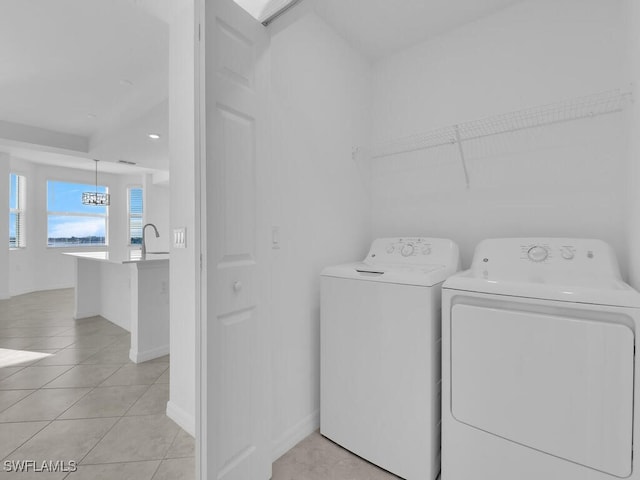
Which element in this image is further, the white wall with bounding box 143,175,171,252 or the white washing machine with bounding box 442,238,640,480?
the white wall with bounding box 143,175,171,252

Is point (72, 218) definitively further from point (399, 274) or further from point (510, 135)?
point (510, 135)

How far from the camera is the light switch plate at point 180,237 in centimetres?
178

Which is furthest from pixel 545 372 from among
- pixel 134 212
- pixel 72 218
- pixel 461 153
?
pixel 72 218

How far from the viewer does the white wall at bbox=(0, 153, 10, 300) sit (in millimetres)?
5414

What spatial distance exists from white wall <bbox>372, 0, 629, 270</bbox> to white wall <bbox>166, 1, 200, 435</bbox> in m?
1.31

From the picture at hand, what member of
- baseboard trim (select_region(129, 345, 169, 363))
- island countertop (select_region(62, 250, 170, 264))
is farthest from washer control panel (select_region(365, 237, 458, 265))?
baseboard trim (select_region(129, 345, 169, 363))

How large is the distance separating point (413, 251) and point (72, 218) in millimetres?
8292

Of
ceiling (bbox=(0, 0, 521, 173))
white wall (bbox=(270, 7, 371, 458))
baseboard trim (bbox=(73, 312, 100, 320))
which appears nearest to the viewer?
white wall (bbox=(270, 7, 371, 458))

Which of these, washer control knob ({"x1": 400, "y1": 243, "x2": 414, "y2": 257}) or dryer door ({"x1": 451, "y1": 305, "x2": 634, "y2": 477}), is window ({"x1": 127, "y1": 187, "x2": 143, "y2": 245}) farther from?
dryer door ({"x1": 451, "y1": 305, "x2": 634, "y2": 477})

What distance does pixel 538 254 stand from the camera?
1.50 metres

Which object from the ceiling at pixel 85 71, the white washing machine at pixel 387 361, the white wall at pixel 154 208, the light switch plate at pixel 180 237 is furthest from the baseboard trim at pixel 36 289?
the white washing machine at pixel 387 361

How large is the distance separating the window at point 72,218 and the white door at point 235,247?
7.71 meters

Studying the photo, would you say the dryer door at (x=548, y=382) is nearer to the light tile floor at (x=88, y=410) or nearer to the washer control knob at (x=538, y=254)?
the washer control knob at (x=538, y=254)

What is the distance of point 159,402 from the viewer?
217 cm
